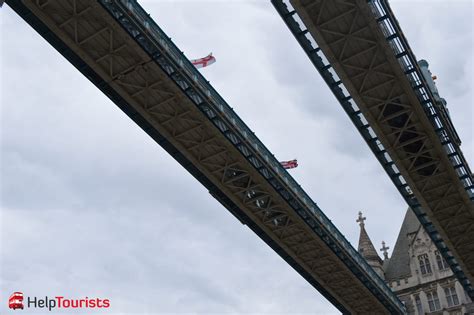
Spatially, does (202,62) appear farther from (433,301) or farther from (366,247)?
(366,247)

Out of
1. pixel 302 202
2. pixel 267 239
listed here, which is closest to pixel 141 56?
pixel 302 202

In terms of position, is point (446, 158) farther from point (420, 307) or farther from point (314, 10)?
point (420, 307)

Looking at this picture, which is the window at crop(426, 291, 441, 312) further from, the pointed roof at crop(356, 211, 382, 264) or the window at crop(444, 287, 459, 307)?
the pointed roof at crop(356, 211, 382, 264)

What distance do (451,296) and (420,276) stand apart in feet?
13.5

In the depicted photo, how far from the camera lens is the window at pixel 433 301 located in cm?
6900

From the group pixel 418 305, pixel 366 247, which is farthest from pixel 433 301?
pixel 366 247

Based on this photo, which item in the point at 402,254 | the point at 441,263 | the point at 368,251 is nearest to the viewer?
the point at 441,263

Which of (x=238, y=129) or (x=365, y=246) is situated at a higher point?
(x=365, y=246)

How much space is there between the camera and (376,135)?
4234 cm

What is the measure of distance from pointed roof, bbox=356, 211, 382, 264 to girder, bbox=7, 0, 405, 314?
1724 centimetres

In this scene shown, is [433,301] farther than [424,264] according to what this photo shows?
No

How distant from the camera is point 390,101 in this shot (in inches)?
1560

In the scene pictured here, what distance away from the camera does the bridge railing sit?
3466cm

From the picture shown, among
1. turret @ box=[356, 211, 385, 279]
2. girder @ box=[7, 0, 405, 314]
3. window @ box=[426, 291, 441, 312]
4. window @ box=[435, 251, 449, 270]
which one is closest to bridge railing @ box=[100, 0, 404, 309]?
girder @ box=[7, 0, 405, 314]
